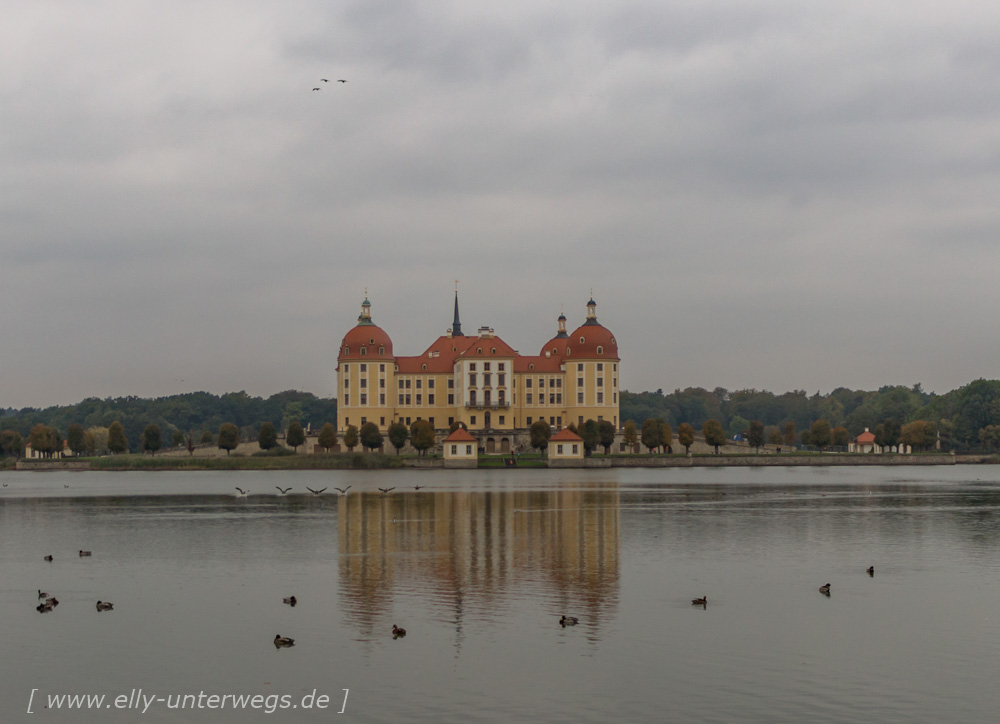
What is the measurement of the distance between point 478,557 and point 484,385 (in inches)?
4084

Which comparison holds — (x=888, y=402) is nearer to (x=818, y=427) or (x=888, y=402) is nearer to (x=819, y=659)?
(x=818, y=427)

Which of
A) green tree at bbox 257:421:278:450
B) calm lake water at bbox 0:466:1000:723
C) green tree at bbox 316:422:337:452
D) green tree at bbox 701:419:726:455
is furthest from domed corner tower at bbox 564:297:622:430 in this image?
calm lake water at bbox 0:466:1000:723

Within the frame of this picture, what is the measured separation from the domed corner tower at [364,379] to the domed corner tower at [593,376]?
22287 mm

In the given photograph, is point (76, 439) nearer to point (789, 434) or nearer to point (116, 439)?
point (116, 439)

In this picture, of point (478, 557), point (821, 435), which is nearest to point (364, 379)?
point (821, 435)

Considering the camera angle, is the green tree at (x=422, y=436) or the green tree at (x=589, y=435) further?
the green tree at (x=589, y=435)

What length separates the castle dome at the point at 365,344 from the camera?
14238 cm

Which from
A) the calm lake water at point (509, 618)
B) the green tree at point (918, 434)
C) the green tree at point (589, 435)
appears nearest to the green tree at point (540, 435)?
the green tree at point (589, 435)

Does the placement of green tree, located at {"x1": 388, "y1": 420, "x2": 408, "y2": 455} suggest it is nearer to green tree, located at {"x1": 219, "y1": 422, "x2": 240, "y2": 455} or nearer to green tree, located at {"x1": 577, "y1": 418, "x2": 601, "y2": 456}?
green tree, located at {"x1": 219, "y1": 422, "x2": 240, "y2": 455}

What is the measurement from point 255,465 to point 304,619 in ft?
304

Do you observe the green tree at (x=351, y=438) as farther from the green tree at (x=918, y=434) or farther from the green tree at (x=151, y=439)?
the green tree at (x=918, y=434)

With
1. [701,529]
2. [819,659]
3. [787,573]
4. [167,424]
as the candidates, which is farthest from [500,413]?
[819,659]

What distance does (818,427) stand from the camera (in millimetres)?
142750

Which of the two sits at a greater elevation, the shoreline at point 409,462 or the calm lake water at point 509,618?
the shoreline at point 409,462
